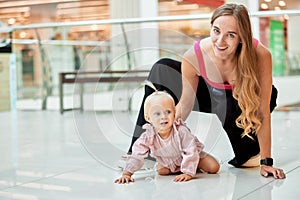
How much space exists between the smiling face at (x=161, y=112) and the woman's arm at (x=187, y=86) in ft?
0.47

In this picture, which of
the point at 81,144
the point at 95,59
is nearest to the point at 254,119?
the point at 81,144

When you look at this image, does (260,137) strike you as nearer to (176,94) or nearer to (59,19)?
(176,94)

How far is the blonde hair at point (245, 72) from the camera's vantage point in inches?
78.8

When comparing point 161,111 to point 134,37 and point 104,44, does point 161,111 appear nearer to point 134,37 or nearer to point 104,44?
point 134,37

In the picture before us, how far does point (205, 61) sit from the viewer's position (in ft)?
7.01

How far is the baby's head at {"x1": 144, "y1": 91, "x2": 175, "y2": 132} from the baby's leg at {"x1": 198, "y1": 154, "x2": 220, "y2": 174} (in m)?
0.23

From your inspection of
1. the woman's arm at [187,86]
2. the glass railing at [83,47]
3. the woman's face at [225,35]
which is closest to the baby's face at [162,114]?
the woman's arm at [187,86]

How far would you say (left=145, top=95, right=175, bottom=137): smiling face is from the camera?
6.63 feet

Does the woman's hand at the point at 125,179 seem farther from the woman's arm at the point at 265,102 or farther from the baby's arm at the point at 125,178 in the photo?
the woman's arm at the point at 265,102

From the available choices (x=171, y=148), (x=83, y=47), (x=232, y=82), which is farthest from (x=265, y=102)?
(x=83, y=47)

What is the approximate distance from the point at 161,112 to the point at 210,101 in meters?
0.37

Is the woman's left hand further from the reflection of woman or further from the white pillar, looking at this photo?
the white pillar

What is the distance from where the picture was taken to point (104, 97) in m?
5.82

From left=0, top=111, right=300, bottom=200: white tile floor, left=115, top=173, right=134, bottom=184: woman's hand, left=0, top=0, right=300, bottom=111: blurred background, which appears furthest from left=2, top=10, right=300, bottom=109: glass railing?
left=115, top=173, right=134, bottom=184: woman's hand
